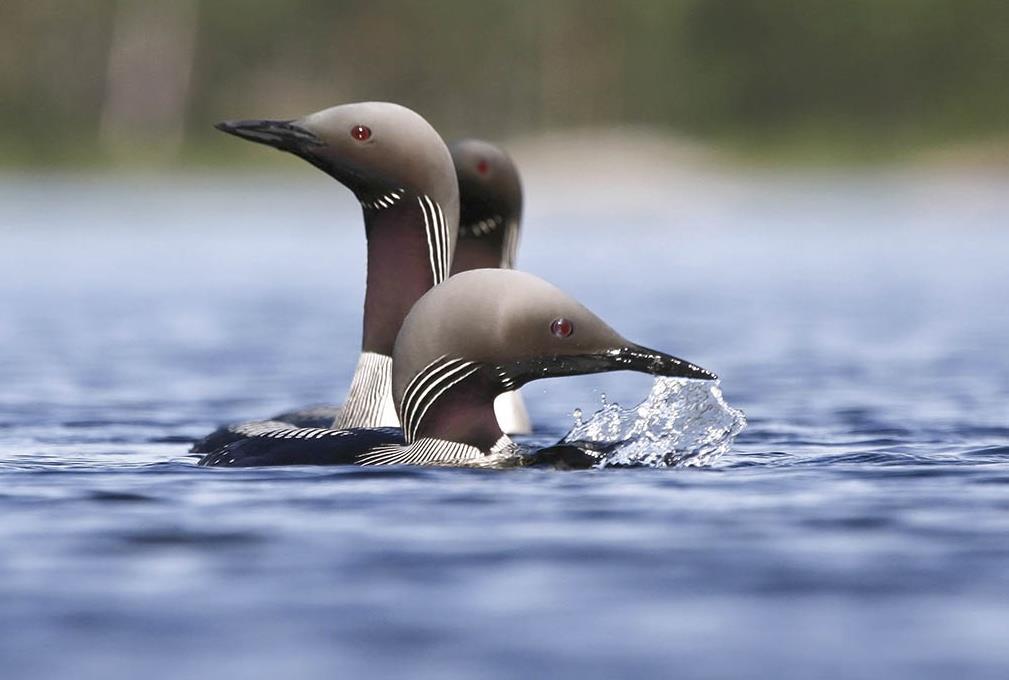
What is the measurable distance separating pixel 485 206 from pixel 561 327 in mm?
2566

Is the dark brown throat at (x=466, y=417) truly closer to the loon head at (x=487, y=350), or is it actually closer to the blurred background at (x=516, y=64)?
the loon head at (x=487, y=350)

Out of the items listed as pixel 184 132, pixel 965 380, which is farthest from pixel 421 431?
pixel 184 132

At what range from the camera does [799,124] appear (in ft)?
216

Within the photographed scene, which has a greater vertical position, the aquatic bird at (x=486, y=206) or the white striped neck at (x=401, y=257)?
the aquatic bird at (x=486, y=206)

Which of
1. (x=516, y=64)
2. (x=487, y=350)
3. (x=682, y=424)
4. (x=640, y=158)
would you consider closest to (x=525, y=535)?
(x=487, y=350)

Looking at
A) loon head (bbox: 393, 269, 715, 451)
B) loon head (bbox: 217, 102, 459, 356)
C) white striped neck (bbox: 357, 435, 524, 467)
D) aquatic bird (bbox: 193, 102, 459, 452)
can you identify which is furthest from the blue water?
loon head (bbox: 217, 102, 459, 356)

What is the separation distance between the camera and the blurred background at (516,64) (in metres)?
66.4

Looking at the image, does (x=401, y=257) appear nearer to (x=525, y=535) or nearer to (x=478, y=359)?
(x=478, y=359)

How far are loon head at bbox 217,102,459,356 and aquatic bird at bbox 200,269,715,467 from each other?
0.99m

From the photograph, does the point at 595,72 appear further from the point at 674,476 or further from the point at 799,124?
Answer: the point at 674,476

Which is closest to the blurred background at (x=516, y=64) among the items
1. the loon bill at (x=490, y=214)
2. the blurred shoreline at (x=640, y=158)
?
the blurred shoreline at (x=640, y=158)

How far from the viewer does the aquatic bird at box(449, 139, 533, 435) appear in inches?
344

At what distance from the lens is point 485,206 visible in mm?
8812

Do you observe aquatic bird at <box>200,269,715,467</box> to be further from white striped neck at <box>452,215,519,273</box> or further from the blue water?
white striped neck at <box>452,215,519,273</box>
